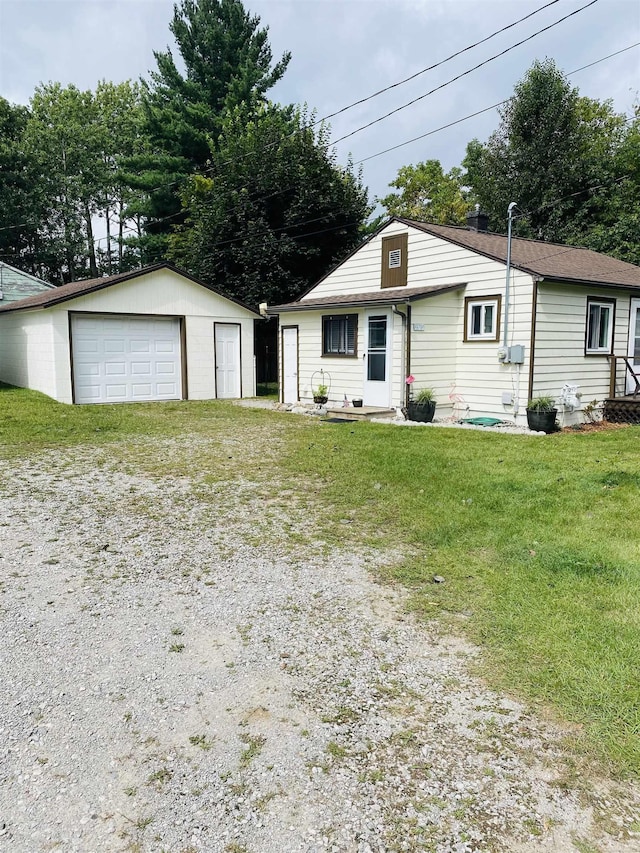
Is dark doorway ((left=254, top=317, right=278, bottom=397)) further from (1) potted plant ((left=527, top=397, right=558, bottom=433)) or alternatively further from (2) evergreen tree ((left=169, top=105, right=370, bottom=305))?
(1) potted plant ((left=527, top=397, right=558, bottom=433))

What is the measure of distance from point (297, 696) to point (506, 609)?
147 centimetres

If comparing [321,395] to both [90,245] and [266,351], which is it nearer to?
[266,351]

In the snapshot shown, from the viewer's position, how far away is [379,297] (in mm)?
12852

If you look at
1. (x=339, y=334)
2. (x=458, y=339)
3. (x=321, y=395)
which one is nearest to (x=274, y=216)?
(x=339, y=334)

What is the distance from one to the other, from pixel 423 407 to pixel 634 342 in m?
5.60

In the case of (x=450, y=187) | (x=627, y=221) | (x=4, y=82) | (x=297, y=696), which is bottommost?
(x=297, y=696)

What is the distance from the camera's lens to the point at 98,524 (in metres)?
5.48

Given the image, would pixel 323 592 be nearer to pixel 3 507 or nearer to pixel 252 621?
pixel 252 621

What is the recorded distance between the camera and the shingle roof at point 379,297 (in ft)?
39.4

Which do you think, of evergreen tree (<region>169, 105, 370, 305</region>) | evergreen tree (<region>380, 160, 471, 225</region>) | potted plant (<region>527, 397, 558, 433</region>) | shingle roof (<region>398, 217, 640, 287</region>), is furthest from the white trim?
evergreen tree (<region>380, 160, 471, 225</region>)

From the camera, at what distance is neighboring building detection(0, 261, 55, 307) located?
75.9ft

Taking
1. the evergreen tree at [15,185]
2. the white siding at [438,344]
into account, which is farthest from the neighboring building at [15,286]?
the white siding at [438,344]

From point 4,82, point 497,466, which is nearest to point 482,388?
point 497,466

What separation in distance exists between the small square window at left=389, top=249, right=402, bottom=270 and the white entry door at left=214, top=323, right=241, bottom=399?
574 cm
